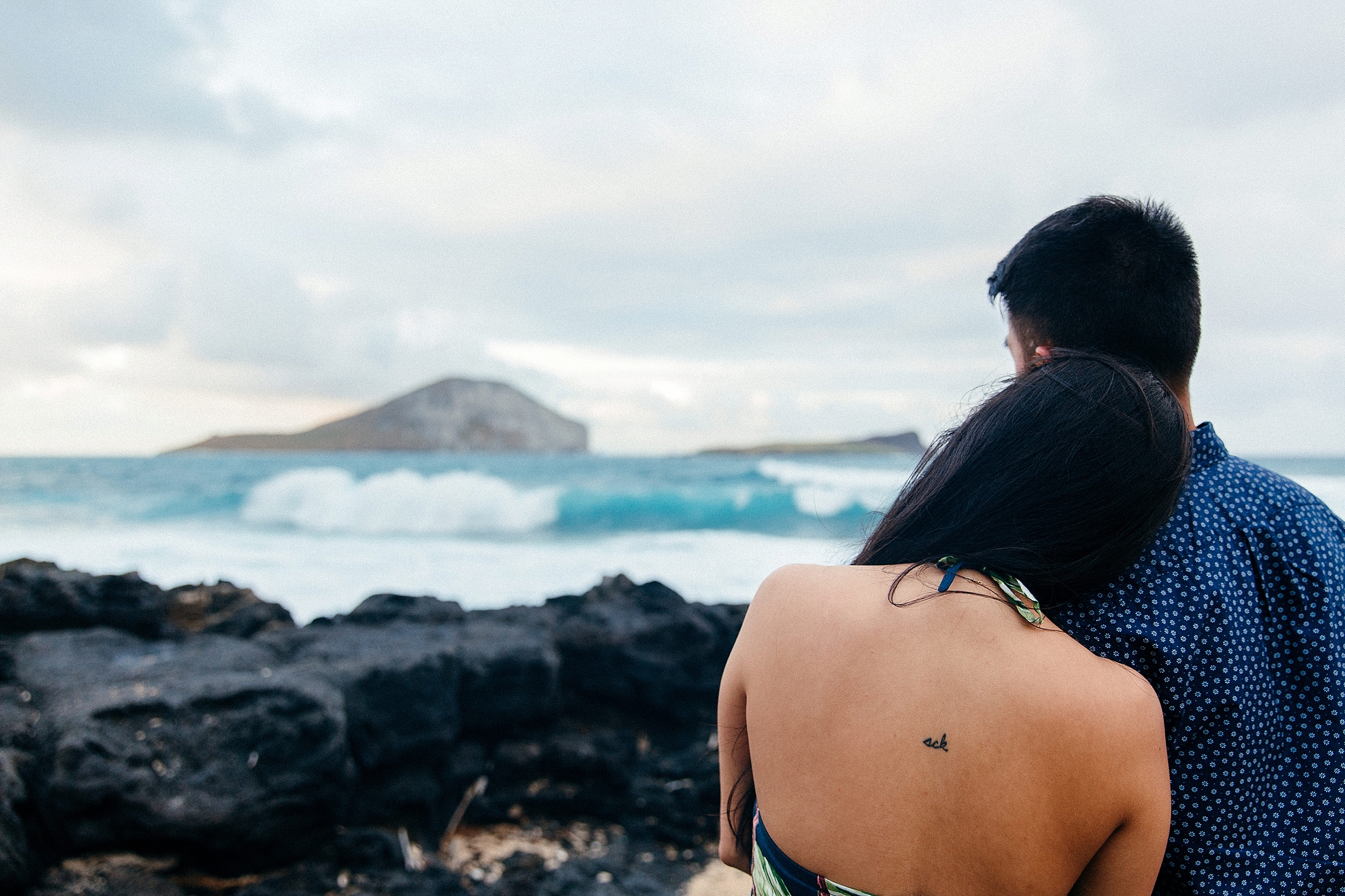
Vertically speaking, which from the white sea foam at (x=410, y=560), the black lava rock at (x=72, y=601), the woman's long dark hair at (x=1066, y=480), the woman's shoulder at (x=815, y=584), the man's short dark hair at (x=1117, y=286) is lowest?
the white sea foam at (x=410, y=560)

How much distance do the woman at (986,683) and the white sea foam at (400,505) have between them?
17.6 metres

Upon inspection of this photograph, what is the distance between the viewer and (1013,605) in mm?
1034

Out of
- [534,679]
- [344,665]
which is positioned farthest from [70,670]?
[534,679]

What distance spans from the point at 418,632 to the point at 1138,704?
3819 mm

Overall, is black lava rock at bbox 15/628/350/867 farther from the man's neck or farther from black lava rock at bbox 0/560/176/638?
the man's neck

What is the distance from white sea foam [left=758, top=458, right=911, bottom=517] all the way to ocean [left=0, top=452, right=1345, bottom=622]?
0.32ft

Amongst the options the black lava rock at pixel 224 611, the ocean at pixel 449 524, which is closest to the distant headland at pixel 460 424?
the ocean at pixel 449 524

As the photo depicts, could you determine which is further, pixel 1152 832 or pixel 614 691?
pixel 614 691

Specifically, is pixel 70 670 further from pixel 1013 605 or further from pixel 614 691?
pixel 1013 605

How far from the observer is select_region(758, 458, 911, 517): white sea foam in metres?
22.2

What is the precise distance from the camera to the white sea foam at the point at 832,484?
2222cm

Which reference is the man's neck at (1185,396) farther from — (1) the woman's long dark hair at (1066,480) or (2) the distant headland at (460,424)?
(2) the distant headland at (460,424)

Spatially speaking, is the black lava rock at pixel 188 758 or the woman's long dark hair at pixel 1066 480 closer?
the woman's long dark hair at pixel 1066 480

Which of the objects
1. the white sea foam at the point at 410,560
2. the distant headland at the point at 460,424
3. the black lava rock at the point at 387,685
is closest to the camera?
the black lava rock at the point at 387,685
